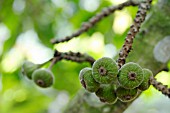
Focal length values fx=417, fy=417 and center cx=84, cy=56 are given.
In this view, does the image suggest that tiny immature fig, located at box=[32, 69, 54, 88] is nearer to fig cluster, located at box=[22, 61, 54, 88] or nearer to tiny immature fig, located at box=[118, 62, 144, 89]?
fig cluster, located at box=[22, 61, 54, 88]

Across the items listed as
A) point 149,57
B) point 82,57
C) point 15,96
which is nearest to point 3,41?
point 15,96

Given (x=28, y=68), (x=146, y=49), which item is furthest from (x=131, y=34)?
(x=28, y=68)

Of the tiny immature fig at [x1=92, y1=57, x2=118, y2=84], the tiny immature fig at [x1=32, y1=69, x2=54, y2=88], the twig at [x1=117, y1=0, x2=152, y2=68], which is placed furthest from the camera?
the tiny immature fig at [x1=32, y1=69, x2=54, y2=88]

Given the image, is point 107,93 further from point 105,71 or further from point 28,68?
point 28,68

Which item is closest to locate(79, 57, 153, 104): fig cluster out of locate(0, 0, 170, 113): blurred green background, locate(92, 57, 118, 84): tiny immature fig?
locate(92, 57, 118, 84): tiny immature fig

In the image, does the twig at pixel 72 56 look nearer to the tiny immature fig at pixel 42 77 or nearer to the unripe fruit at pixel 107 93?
the tiny immature fig at pixel 42 77

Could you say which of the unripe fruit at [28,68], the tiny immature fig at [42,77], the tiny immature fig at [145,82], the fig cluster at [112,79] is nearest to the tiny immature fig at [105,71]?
the fig cluster at [112,79]
